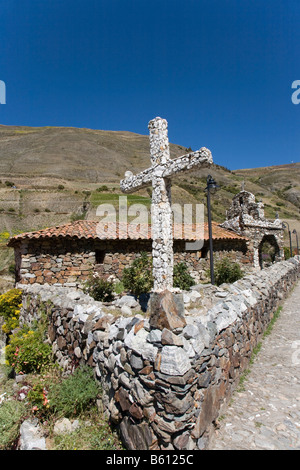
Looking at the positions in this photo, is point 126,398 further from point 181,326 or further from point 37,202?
point 37,202

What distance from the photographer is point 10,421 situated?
3672mm

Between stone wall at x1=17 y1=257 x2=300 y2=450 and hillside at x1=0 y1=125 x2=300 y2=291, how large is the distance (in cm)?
1717

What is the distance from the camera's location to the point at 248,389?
4.30 metres

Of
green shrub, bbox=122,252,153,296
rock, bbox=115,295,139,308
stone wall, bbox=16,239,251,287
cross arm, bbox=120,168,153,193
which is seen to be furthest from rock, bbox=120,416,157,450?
stone wall, bbox=16,239,251,287

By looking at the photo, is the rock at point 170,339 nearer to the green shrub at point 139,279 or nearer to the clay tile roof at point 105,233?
the green shrub at point 139,279

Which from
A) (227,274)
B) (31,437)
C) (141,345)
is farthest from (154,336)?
(227,274)

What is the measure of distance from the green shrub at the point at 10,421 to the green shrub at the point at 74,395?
18.7 inches

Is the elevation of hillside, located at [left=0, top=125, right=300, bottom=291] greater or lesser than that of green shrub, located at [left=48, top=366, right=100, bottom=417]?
greater

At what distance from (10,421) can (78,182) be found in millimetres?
63503

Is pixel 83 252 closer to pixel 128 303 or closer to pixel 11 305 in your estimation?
pixel 11 305

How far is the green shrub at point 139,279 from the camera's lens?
8547mm

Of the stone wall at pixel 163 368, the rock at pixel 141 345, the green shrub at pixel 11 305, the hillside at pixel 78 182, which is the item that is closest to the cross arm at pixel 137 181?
the stone wall at pixel 163 368

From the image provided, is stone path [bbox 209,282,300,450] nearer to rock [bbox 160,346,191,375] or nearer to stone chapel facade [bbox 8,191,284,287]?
rock [bbox 160,346,191,375]

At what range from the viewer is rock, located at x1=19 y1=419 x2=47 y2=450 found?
312 centimetres
